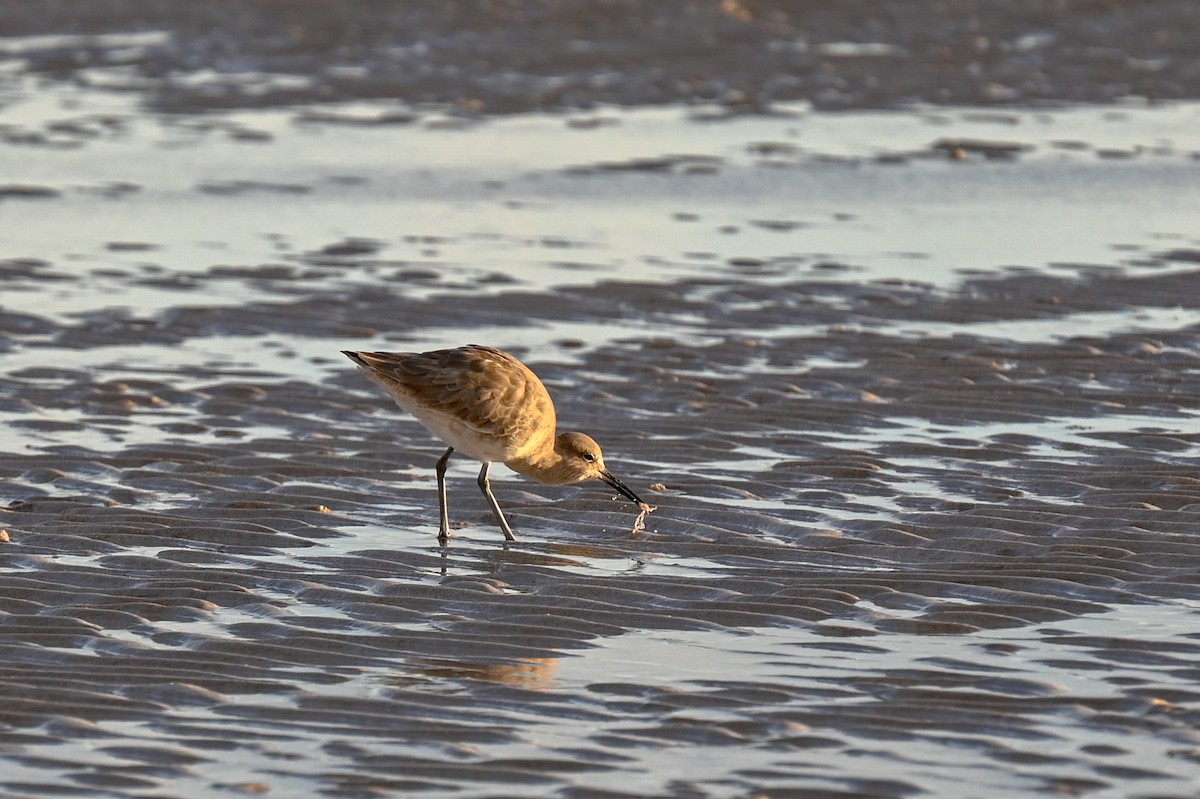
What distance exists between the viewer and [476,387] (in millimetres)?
8680

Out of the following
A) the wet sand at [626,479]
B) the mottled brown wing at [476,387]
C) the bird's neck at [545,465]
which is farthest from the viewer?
the bird's neck at [545,465]

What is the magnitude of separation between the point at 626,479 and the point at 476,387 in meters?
1.02

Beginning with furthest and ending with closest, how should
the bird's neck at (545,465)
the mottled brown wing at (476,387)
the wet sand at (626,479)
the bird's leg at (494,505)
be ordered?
the bird's neck at (545,465), the mottled brown wing at (476,387), the bird's leg at (494,505), the wet sand at (626,479)

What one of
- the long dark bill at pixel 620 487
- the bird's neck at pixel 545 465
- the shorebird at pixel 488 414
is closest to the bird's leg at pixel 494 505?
the shorebird at pixel 488 414

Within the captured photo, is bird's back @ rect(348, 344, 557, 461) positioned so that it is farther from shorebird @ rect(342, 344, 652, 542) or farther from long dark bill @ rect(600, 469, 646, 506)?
long dark bill @ rect(600, 469, 646, 506)

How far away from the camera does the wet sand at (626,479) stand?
20.4 ft

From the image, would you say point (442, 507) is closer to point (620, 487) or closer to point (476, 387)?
point (476, 387)

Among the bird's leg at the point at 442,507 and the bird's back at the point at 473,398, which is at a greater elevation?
the bird's back at the point at 473,398

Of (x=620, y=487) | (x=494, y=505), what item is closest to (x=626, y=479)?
(x=620, y=487)

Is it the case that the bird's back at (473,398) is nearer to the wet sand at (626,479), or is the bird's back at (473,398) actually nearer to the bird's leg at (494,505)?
the bird's leg at (494,505)

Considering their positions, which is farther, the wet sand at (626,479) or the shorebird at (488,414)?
the shorebird at (488,414)

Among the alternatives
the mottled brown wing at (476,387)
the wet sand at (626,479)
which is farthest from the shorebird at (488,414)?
the wet sand at (626,479)

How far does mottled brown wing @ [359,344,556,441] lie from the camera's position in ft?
28.4

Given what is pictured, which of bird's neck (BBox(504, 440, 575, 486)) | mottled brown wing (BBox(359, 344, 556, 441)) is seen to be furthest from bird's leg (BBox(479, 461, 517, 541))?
mottled brown wing (BBox(359, 344, 556, 441))
